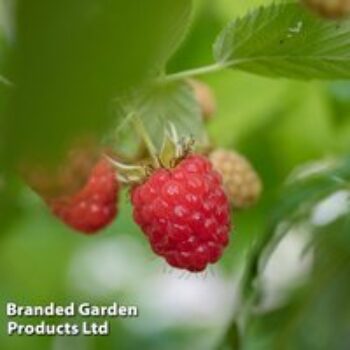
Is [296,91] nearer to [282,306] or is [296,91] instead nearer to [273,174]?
[273,174]

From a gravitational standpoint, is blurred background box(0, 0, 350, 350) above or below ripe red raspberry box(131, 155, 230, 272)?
above

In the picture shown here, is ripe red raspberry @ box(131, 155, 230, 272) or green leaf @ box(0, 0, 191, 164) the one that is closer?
green leaf @ box(0, 0, 191, 164)

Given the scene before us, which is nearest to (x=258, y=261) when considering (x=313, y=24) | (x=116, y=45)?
(x=313, y=24)

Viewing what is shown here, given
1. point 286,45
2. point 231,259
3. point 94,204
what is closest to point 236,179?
point 94,204

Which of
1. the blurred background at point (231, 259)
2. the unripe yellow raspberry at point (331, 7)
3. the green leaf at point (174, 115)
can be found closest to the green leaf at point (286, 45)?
the green leaf at point (174, 115)

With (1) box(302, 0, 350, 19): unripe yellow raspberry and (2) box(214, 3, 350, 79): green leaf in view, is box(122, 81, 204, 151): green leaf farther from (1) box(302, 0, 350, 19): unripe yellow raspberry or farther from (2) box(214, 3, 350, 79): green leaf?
(1) box(302, 0, 350, 19): unripe yellow raspberry

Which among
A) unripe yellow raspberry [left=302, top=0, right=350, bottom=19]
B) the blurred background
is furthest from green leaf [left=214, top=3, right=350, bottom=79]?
the blurred background
